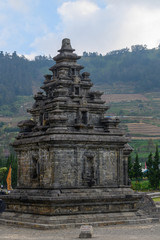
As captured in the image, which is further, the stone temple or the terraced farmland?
the terraced farmland

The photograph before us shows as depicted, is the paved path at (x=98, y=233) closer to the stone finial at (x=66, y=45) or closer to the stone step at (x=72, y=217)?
the stone step at (x=72, y=217)

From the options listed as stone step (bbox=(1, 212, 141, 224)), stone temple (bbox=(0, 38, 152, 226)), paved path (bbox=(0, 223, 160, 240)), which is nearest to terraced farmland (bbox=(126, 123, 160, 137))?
stone temple (bbox=(0, 38, 152, 226))

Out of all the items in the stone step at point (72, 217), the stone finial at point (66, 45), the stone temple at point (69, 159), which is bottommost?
Answer: the stone step at point (72, 217)

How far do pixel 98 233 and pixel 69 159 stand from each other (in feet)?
16.0

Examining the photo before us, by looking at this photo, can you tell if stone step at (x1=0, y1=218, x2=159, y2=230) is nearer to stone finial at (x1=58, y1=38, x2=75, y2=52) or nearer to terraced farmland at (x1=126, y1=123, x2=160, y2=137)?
stone finial at (x1=58, y1=38, x2=75, y2=52)

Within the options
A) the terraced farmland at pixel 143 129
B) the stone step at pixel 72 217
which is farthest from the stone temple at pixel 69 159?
the terraced farmland at pixel 143 129

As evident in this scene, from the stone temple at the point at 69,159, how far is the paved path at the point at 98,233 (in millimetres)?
1284

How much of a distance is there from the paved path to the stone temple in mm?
1284

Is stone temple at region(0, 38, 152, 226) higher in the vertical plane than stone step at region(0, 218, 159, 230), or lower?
higher

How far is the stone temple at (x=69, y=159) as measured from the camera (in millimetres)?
24484

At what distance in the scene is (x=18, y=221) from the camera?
2488 centimetres

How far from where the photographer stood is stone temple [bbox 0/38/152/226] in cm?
2448

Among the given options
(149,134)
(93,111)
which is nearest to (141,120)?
(149,134)

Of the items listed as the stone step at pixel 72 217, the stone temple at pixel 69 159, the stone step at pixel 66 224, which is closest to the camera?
the stone step at pixel 66 224
